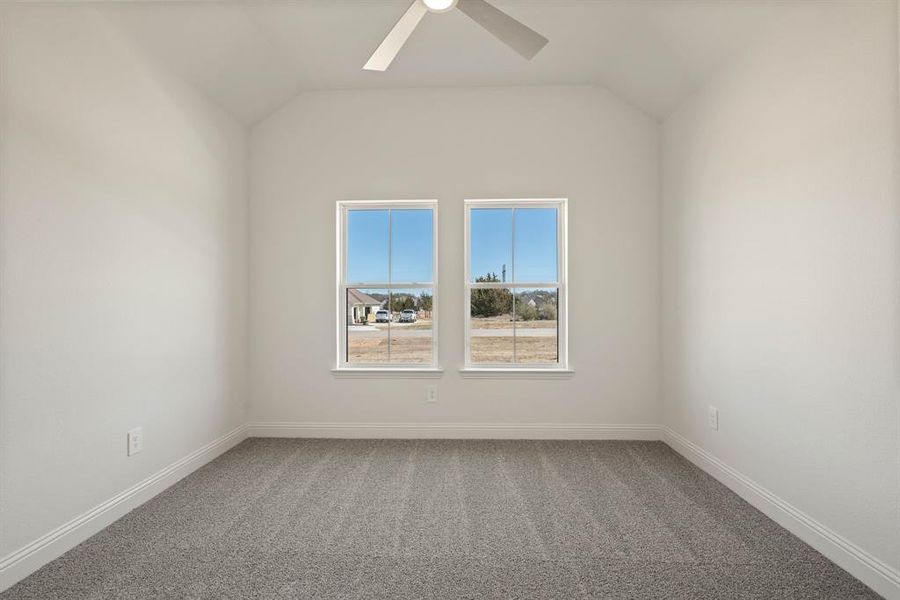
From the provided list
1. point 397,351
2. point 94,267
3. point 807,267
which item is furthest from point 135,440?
point 807,267

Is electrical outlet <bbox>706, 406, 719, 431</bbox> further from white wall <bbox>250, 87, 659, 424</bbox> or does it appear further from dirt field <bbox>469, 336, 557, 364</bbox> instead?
dirt field <bbox>469, 336, 557, 364</bbox>

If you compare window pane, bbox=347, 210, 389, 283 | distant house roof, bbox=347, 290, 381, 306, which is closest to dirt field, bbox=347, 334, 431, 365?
distant house roof, bbox=347, 290, 381, 306

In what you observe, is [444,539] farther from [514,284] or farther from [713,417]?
[514,284]

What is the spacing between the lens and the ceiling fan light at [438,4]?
1.66m

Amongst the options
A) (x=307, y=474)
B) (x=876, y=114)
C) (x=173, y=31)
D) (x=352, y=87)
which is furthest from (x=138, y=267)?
(x=876, y=114)

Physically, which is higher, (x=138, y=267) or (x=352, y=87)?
(x=352, y=87)

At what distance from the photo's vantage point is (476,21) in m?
1.80

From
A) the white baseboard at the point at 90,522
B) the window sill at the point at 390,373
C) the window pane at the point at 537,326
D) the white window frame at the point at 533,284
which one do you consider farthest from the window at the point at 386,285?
the white baseboard at the point at 90,522

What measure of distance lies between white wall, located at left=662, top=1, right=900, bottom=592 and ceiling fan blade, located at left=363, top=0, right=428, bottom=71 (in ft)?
5.90

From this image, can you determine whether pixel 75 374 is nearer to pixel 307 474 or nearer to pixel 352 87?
pixel 307 474

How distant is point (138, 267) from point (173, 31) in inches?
54.0

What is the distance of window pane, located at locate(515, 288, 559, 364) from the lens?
137 inches

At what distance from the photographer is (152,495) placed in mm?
2389

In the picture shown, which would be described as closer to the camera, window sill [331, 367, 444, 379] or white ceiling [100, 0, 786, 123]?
white ceiling [100, 0, 786, 123]
